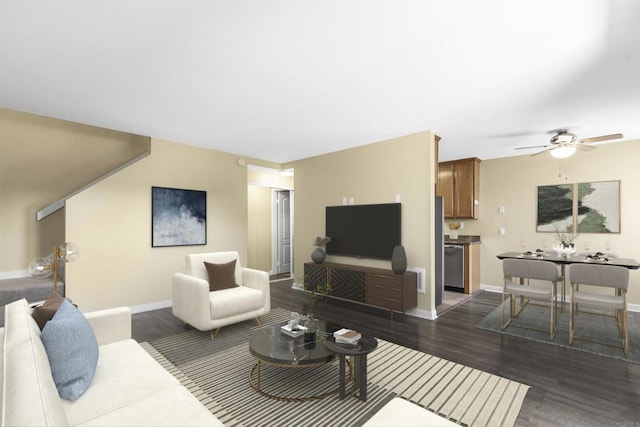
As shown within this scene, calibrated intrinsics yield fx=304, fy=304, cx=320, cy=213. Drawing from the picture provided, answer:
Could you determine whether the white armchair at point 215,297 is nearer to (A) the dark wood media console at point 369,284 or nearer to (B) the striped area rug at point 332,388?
(B) the striped area rug at point 332,388

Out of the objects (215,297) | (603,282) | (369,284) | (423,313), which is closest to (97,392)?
(215,297)

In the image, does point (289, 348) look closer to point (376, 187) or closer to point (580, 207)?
point (376, 187)

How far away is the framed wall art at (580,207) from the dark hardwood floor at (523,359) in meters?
1.85

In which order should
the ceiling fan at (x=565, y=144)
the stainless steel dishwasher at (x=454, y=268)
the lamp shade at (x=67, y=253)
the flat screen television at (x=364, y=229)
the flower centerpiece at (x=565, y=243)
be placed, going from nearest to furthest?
the lamp shade at (x=67, y=253), the ceiling fan at (x=565, y=144), the flower centerpiece at (x=565, y=243), the flat screen television at (x=364, y=229), the stainless steel dishwasher at (x=454, y=268)

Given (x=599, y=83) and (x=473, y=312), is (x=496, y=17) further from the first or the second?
(x=473, y=312)

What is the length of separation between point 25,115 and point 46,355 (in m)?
4.12

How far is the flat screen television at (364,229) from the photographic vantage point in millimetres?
4465

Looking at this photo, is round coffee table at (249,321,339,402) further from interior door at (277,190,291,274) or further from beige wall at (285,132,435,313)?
interior door at (277,190,291,274)

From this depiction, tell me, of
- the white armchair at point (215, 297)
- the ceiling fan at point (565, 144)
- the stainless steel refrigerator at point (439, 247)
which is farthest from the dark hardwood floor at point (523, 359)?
the ceiling fan at point (565, 144)

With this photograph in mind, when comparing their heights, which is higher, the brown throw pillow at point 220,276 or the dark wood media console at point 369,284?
the brown throw pillow at point 220,276

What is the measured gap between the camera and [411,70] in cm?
252

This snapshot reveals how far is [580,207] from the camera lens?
4.93 meters

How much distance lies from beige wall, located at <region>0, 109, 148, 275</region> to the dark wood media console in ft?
11.9

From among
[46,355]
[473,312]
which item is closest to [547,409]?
[473,312]
